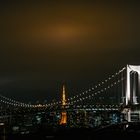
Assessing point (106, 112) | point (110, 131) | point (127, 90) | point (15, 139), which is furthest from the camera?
point (127, 90)


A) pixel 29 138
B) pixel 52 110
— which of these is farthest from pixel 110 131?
pixel 52 110

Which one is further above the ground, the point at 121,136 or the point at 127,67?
the point at 127,67

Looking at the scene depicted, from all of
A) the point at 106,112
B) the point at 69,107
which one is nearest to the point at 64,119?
the point at 106,112

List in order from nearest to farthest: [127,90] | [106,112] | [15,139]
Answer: [15,139] < [106,112] < [127,90]

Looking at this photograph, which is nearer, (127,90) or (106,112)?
(106,112)

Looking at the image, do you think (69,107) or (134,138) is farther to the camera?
(69,107)

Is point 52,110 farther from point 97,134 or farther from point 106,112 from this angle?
point 97,134

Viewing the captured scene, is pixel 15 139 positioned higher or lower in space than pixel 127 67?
lower

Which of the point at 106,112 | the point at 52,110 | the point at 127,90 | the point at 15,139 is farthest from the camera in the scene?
the point at 127,90

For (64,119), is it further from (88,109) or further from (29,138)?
(29,138)
